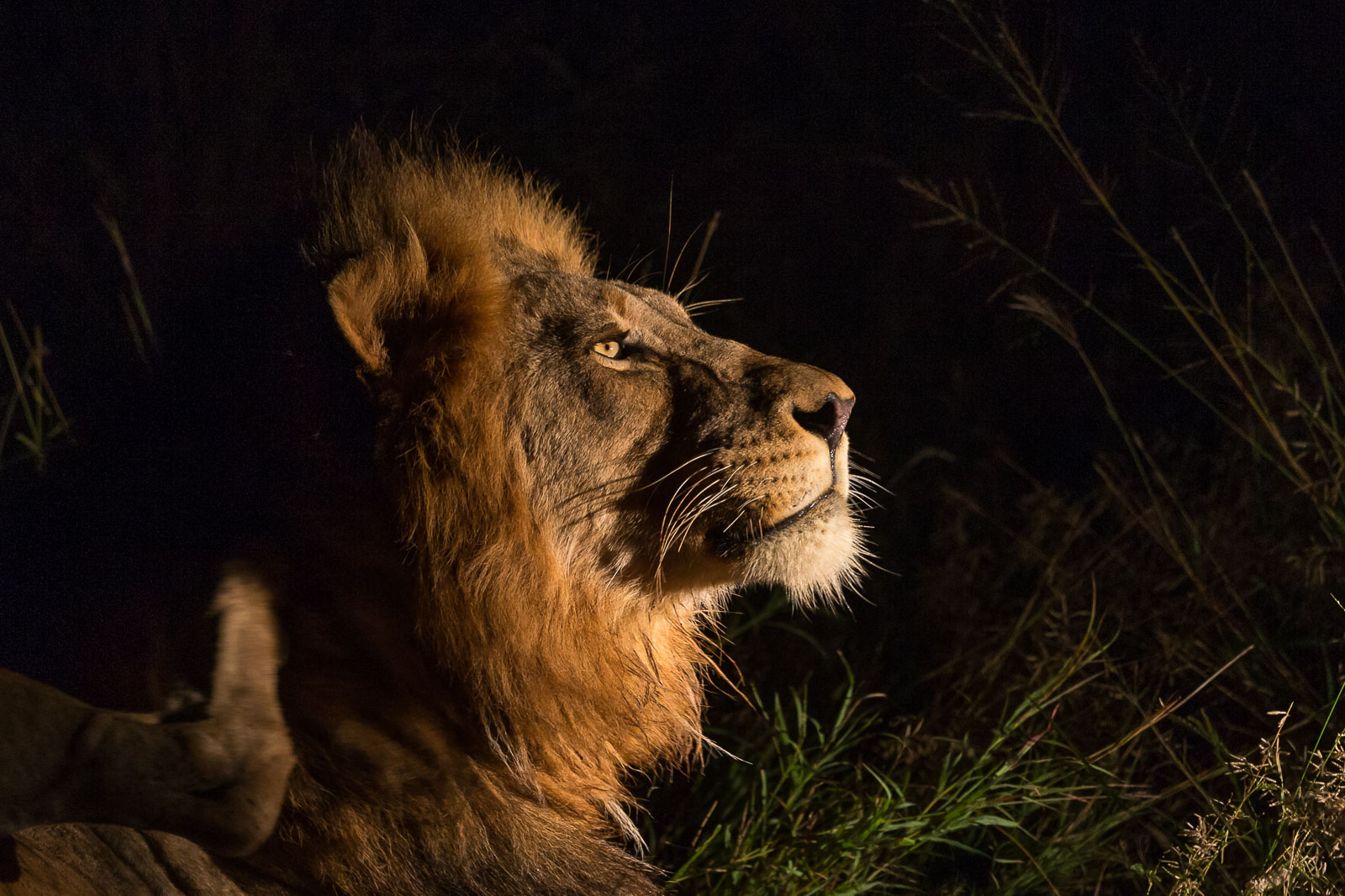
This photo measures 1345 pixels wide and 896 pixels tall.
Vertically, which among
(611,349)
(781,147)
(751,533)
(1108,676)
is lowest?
(1108,676)

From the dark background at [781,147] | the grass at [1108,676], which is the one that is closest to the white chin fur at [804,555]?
the grass at [1108,676]

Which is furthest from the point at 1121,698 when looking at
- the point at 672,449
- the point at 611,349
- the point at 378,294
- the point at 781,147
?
the point at 781,147

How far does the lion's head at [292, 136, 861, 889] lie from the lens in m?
1.71

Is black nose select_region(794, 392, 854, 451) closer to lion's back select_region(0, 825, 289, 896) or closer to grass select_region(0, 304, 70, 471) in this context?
lion's back select_region(0, 825, 289, 896)

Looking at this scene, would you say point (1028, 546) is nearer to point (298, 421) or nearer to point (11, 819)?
point (298, 421)

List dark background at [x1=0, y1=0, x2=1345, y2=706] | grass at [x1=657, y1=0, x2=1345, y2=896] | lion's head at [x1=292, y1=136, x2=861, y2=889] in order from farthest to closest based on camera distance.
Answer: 1. dark background at [x1=0, y1=0, x2=1345, y2=706]
2. grass at [x1=657, y1=0, x2=1345, y2=896]
3. lion's head at [x1=292, y1=136, x2=861, y2=889]

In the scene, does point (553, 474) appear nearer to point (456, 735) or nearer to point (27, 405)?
point (456, 735)

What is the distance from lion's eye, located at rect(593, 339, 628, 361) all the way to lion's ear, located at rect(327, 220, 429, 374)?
29cm

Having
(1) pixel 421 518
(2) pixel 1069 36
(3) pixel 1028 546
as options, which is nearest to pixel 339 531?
(1) pixel 421 518

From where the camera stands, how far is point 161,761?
131cm

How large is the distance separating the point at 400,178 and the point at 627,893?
1219mm

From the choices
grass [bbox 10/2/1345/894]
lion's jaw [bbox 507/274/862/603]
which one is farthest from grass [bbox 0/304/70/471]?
lion's jaw [bbox 507/274/862/603]

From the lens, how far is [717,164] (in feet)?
14.5

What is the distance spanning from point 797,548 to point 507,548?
1.53 ft
